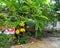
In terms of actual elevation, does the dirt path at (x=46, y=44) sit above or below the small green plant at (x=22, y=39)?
below

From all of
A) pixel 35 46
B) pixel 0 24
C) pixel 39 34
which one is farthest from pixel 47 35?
pixel 0 24

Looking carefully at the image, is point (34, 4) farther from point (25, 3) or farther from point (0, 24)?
point (0, 24)

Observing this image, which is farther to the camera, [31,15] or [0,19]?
[0,19]

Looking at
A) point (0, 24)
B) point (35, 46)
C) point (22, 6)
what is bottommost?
point (35, 46)

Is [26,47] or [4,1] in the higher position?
[4,1]

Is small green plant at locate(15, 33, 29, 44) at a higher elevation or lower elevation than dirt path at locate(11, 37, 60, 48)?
higher

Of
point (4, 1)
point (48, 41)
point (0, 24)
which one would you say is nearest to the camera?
point (4, 1)

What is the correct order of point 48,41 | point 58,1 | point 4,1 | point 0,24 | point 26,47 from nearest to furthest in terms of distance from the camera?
point 4,1 < point 0,24 < point 26,47 < point 48,41 < point 58,1

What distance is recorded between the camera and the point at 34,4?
931mm

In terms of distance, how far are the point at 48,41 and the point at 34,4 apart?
5.00 meters

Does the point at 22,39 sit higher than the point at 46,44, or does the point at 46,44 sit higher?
the point at 22,39

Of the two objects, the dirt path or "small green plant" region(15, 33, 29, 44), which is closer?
the dirt path

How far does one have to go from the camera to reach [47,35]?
6523mm

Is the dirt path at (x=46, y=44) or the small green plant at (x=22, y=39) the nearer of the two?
the dirt path at (x=46, y=44)
